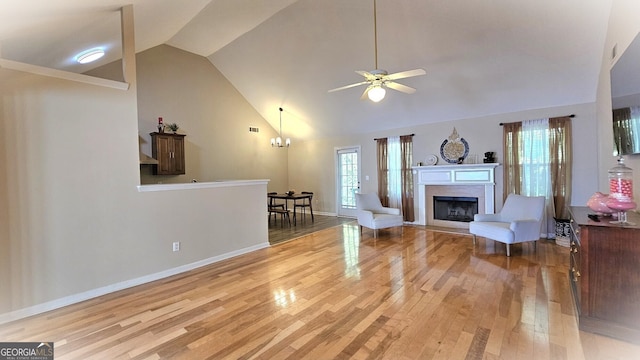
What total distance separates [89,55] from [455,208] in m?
7.24

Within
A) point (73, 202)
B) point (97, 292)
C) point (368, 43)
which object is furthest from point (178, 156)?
point (368, 43)

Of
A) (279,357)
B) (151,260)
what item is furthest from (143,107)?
(279,357)

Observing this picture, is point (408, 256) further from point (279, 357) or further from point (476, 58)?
point (476, 58)

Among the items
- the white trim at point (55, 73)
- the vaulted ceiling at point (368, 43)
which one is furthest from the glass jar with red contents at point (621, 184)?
the white trim at point (55, 73)

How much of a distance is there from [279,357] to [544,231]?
5465 mm

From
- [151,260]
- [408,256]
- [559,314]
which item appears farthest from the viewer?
[408,256]

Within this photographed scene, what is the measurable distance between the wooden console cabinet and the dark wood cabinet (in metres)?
6.52

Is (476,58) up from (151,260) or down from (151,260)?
up

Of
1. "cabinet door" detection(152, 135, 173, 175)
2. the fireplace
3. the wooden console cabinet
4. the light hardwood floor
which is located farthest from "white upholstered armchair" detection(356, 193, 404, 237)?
"cabinet door" detection(152, 135, 173, 175)

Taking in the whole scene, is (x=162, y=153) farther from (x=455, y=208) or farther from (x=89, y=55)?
(x=455, y=208)

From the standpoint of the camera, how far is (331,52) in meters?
5.18

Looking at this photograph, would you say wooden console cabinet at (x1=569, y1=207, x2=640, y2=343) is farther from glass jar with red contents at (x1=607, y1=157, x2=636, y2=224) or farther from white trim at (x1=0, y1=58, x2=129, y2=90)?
white trim at (x1=0, y1=58, x2=129, y2=90)

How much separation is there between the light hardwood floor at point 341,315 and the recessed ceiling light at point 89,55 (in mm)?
3289

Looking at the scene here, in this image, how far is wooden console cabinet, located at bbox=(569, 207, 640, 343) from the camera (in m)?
2.07
